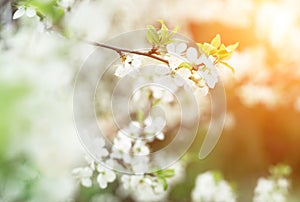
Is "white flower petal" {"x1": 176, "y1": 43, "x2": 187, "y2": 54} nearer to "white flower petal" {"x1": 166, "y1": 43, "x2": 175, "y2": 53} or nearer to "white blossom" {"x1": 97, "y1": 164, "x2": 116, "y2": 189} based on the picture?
"white flower petal" {"x1": 166, "y1": 43, "x2": 175, "y2": 53}

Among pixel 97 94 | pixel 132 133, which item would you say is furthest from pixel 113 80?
pixel 132 133

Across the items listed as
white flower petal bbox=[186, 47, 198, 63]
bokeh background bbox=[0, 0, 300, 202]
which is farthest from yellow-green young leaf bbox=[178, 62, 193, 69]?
bokeh background bbox=[0, 0, 300, 202]

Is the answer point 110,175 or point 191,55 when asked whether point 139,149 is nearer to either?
point 110,175

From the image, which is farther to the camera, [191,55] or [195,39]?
[195,39]

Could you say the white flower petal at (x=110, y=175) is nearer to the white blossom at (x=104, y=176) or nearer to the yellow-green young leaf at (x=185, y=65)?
the white blossom at (x=104, y=176)

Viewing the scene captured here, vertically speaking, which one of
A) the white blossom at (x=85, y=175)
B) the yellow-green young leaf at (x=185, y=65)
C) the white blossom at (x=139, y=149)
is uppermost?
the white blossom at (x=139, y=149)

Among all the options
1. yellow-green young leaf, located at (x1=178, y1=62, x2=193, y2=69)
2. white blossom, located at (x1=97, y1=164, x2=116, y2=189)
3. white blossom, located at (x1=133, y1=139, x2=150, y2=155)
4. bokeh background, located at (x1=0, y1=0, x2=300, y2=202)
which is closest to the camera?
yellow-green young leaf, located at (x1=178, y1=62, x2=193, y2=69)

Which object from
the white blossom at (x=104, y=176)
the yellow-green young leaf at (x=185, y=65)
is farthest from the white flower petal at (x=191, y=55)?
the white blossom at (x=104, y=176)

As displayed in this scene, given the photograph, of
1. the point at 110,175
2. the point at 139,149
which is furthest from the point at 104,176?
the point at 139,149
